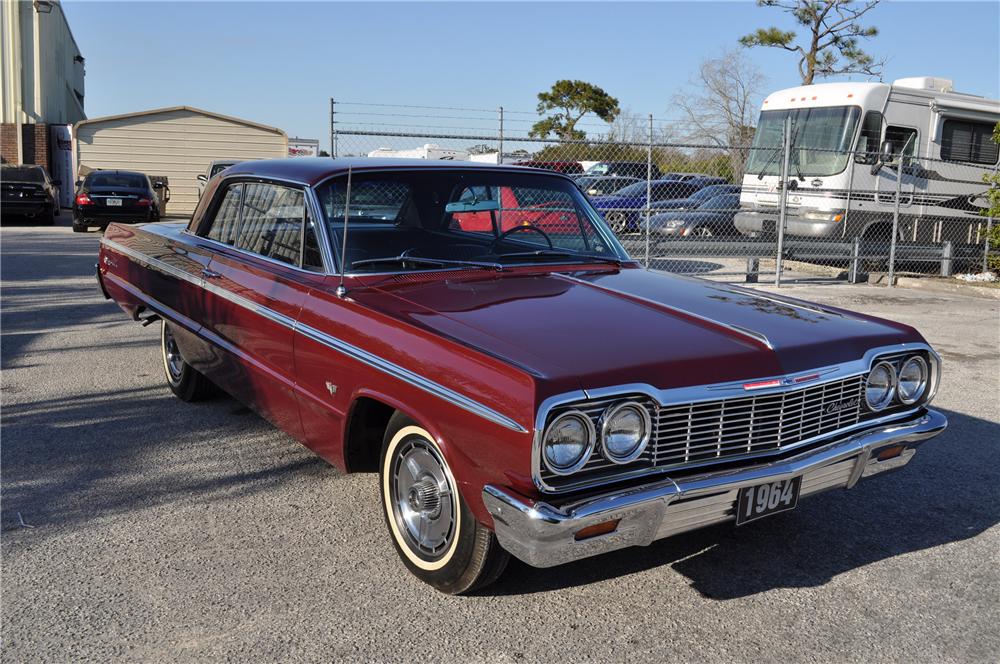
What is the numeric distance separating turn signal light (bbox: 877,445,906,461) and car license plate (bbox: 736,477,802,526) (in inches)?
20.8

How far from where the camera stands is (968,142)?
14.8 m

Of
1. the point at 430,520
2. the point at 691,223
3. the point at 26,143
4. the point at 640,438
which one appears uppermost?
the point at 26,143

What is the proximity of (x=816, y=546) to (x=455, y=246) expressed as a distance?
2.04 meters

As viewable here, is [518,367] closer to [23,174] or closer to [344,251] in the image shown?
[344,251]

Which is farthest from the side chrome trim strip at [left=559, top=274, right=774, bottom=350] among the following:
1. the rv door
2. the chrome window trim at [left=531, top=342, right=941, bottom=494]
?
the rv door

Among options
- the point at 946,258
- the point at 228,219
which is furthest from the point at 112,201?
the point at 946,258

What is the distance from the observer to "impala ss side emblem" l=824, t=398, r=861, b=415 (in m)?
3.26

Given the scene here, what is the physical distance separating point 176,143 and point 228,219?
2468 centimetres

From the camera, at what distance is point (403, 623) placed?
2963 mm

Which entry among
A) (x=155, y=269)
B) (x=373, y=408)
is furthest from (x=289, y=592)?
(x=155, y=269)

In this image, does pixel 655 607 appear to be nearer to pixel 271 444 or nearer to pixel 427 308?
pixel 427 308

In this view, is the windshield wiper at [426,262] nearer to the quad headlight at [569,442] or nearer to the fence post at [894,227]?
the quad headlight at [569,442]

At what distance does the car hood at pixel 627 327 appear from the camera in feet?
9.31

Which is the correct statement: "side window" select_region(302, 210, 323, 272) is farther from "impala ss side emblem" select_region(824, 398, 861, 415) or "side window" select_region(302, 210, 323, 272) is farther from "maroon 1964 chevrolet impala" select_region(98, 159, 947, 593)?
"impala ss side emblem" select_region(824, 398, 861, 415)
